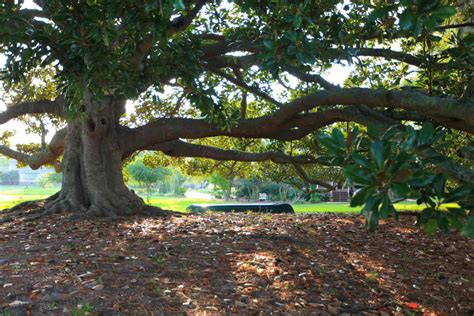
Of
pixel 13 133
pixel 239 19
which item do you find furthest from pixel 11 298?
pixel 13 133

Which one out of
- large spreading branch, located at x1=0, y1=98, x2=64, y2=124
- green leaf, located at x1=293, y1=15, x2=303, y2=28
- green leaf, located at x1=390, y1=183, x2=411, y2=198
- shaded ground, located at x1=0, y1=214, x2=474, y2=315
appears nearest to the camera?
green leaf, located at x1=390, y1=183, x2=411, y2=198

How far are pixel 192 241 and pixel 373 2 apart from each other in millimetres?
3857

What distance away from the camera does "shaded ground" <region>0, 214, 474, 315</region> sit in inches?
137

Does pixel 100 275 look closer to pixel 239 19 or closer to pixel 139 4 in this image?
pixel 139 4

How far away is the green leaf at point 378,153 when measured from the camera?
71.9 inches

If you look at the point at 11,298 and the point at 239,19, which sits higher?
the point at 239,19

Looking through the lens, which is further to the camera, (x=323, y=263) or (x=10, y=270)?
(x=323, y=263)

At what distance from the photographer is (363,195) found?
6.18 ft

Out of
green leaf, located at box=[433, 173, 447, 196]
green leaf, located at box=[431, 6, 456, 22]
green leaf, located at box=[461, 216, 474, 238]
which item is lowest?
green leaf, located at box=[461, 216, 474, 238]

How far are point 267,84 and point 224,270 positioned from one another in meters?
5.54

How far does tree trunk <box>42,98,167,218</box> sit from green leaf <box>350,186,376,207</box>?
586cm

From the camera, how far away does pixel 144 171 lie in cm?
3706

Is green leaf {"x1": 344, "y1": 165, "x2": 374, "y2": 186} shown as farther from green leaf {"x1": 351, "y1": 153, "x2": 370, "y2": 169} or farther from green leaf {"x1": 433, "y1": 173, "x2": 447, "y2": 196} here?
green leaf {"x1": 433, "y1": 173, "x2": 447, "y2": 196}

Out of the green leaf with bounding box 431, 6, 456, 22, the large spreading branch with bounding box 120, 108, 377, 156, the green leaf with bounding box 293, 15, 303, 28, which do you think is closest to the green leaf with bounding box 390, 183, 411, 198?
the green leaf with bounding box 431, 6, 456, 22
